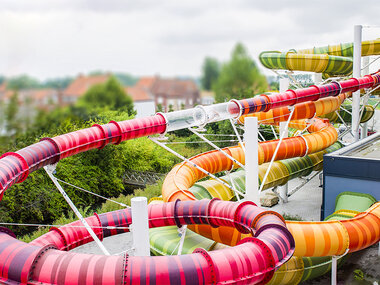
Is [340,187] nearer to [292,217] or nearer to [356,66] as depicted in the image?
[292,217]

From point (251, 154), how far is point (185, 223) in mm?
2484

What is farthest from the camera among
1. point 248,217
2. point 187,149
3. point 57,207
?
point 187,149

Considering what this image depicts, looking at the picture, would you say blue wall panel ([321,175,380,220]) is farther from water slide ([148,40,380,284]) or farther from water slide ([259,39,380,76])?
water slide ([259,39,380,76])

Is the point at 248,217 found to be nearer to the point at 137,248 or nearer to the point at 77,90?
the point at 137,248

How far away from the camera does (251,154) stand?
9.35 meters

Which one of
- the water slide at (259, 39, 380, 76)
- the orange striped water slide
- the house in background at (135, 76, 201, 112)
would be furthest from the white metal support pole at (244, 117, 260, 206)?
the water slide at (259, 39, 380, 76)

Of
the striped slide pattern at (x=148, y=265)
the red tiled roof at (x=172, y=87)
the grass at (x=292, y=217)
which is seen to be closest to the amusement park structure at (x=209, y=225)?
the striped slide pattern at (x=148, y=265)

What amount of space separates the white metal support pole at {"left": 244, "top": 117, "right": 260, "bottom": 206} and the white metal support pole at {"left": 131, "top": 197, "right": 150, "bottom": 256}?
4.08 metres

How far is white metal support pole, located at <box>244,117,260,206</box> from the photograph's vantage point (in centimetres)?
923

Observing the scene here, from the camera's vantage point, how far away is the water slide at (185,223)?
448 cm

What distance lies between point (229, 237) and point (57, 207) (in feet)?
35.3

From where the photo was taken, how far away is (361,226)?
833 centimetres

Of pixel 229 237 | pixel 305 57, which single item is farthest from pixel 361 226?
pixel 305 57

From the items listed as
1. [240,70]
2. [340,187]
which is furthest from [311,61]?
[240,70]
